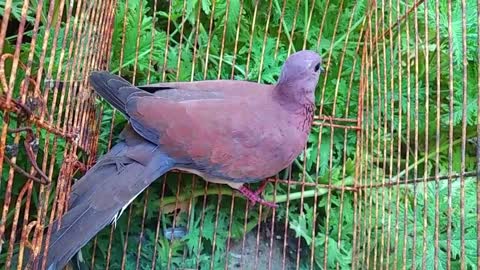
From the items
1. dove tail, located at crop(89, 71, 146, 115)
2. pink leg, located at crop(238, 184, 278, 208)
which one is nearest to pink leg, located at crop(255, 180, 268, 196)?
pink leg, located at crop(238, 184, 278, 208)

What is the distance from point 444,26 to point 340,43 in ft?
0.89

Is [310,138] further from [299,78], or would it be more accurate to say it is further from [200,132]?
[200,132]

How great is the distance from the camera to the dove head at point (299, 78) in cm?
119

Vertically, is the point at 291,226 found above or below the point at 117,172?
below

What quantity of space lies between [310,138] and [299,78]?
252 millimetres

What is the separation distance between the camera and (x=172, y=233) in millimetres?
1286

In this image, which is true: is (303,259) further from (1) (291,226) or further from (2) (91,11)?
(2) (91,11)

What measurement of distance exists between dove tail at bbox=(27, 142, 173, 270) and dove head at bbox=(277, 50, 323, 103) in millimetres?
301

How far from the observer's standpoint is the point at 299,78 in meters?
1.19

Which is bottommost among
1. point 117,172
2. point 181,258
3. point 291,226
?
point 181,258

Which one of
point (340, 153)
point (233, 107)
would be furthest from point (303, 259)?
point (233, 107)

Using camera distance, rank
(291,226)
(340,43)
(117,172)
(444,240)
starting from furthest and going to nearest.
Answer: (340,43) < (291,226) < (444,240) < (117,172)

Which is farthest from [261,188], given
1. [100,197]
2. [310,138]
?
[100,197]

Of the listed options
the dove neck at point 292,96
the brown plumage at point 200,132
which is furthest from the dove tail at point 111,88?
the dove neck at point 292,96
